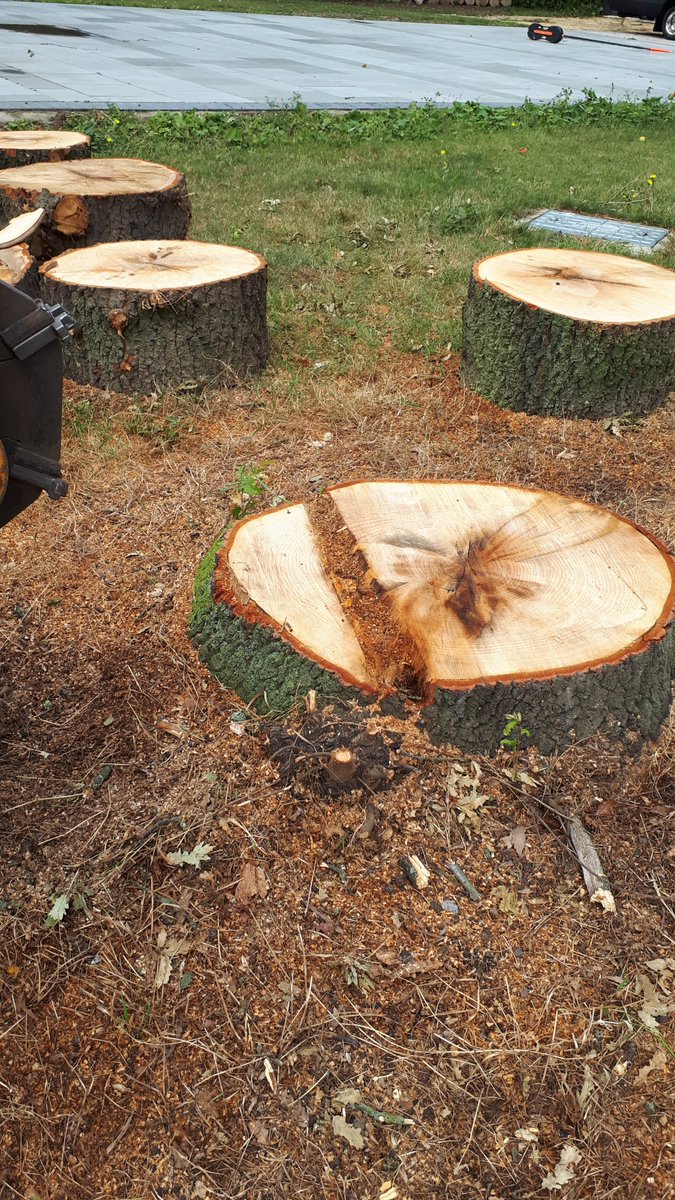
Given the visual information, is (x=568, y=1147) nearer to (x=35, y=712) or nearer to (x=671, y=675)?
(x=671, y=675)

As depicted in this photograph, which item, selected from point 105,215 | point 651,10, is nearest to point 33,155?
point 105,215

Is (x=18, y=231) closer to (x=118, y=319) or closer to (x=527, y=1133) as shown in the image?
(x=527, y=1133)

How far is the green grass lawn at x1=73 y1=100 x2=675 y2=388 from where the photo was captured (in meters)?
5.00

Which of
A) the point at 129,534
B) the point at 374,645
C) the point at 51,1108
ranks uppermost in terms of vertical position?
the point at 374,645

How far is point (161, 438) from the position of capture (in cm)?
385

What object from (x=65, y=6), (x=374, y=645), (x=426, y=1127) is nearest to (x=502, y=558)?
(x=374, y=645)

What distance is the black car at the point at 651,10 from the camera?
18.1 meters

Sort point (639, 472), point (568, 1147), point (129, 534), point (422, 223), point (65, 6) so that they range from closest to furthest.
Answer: point (568, 1147), point (129, 534), point (639, 472), point (422, 223), point (65, 6)

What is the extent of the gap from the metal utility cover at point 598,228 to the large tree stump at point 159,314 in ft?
9.23

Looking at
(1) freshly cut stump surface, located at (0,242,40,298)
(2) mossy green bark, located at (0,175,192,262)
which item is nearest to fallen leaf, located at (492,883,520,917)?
(1) freshly cut stump surface, located at (0,242,40,298)

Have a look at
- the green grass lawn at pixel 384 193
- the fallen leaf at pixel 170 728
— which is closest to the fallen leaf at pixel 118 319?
the green grass lawn at pixel 384 193

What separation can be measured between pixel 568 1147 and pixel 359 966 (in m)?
0.49

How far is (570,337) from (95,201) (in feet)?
9.06

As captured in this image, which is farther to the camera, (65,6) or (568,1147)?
(65,6)
